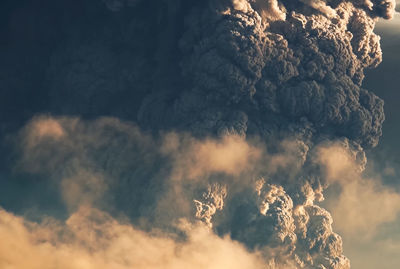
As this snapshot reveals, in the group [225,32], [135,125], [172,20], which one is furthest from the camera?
[135,125]

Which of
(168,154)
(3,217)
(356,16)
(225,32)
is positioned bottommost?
(3,217)

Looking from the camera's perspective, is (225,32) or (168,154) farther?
(168,154)

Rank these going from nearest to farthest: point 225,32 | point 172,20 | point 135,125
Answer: point 225,32, point 172,20, point 135,125

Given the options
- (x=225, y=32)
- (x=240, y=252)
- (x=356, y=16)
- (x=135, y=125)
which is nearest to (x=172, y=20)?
(x=225, y=32)

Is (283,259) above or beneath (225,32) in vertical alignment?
beneath

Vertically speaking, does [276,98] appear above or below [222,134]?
above

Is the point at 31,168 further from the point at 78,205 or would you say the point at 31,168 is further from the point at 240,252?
the point at 240,252

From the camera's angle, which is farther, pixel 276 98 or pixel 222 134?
pixel 276 98
